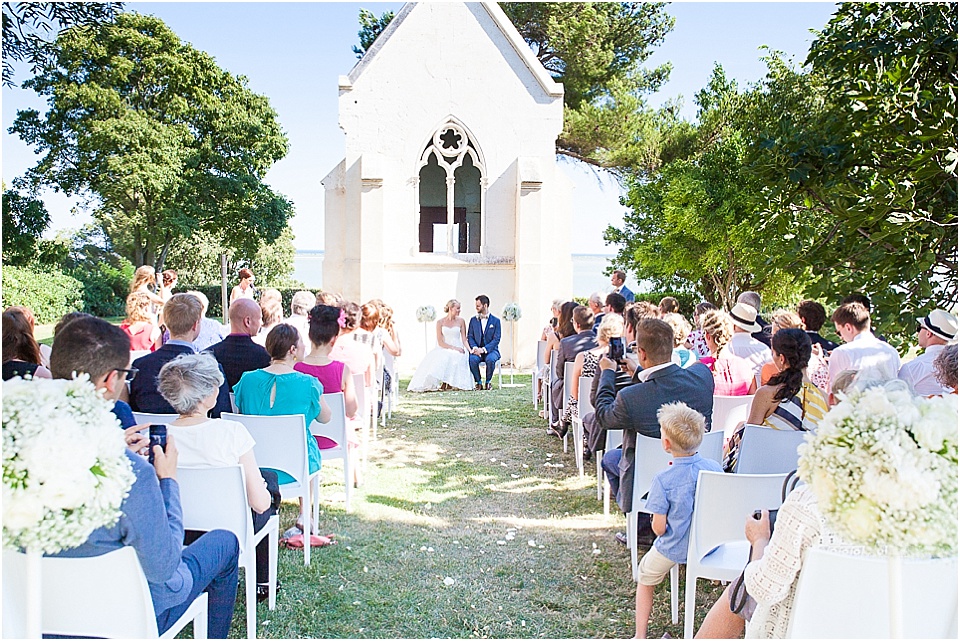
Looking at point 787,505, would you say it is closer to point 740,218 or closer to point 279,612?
point 279,612

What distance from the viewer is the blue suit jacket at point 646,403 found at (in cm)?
486

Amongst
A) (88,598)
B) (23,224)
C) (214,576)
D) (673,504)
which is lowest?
(214,576)

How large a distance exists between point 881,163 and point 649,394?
1.92 metres

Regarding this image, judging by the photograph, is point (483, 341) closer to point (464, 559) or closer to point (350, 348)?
point (350, 348)

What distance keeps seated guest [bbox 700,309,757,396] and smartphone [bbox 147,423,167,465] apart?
4411mm

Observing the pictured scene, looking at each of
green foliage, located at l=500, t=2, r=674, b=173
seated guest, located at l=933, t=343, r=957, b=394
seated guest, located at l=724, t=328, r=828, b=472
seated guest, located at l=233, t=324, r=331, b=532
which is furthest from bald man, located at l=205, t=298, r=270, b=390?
green foliage, located at l=500, t=2, r=674, b=173

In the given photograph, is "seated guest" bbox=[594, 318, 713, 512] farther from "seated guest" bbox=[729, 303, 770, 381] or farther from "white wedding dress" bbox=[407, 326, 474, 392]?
A: "white wedding dress" bbox=[407, 326, 474, 392]

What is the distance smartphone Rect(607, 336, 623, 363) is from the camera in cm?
556

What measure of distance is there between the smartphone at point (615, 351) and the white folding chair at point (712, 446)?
0.89 meters

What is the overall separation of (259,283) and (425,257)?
24.4m

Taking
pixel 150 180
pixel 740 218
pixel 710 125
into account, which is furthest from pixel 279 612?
pixel 150 180

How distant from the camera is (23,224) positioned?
54.3 ft

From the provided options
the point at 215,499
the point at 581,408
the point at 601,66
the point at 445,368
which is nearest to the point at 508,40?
the point at 445,368

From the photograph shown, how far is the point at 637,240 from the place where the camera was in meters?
20.3
